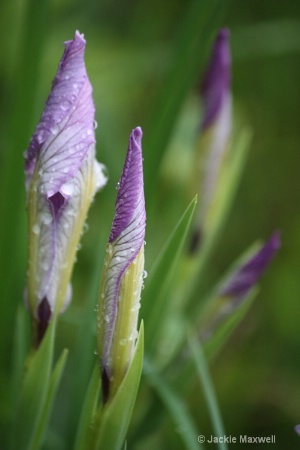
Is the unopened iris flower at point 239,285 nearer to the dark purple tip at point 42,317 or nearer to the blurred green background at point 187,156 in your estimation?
the blurred green background at point 187,156

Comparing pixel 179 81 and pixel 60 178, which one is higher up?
pixel 179 81

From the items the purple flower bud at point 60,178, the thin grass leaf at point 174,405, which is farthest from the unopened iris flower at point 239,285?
the purple flower bud at point 60,178

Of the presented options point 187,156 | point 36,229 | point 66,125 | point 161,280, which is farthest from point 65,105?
point 187,156

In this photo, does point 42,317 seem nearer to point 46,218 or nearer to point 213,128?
point 46,218

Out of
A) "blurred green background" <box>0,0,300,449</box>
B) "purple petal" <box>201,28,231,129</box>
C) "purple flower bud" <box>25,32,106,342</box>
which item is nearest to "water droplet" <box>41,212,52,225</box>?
"purple flower bud" <box>25,32,106,342</box>

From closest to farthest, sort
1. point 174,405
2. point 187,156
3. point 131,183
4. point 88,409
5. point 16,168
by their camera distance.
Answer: point 131,183, point 88,409, point 174,405, point 16,168, point 187,156

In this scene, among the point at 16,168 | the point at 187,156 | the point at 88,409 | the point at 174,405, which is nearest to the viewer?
the point at 88,409
